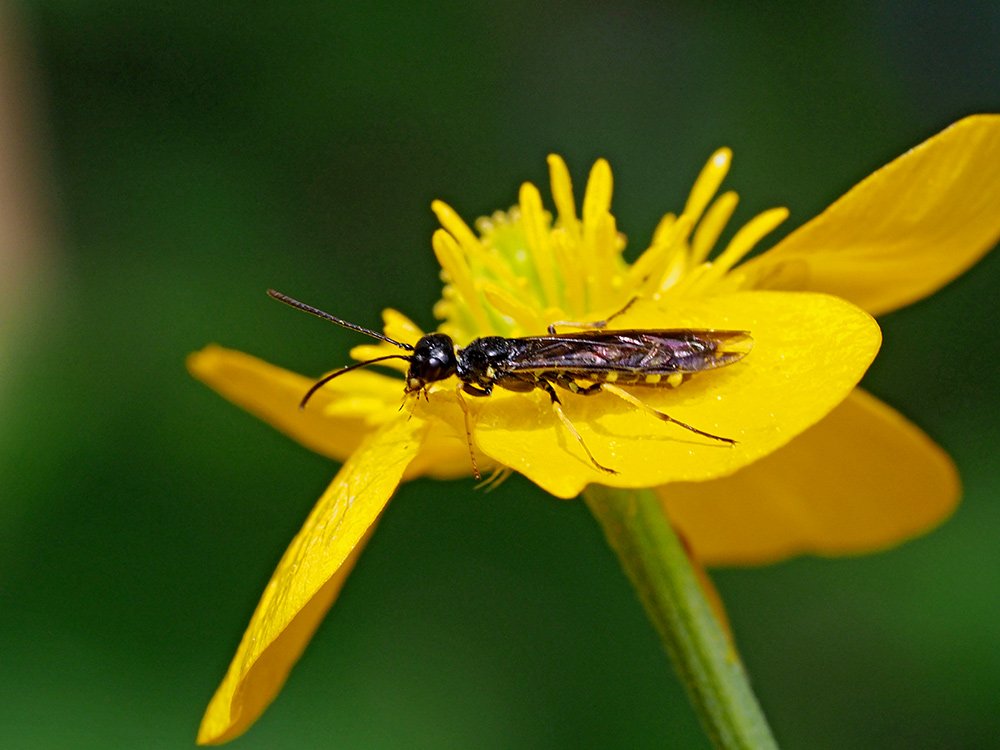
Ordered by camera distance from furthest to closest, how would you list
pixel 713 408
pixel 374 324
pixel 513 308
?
pixel 374 324 < pixel 513 308 < pixel 713 408

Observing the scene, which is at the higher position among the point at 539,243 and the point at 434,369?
the point at 539,243

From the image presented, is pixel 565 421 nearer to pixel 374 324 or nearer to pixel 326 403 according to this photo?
pixel 326 403

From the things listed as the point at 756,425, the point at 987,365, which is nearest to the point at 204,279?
the point at 987,365

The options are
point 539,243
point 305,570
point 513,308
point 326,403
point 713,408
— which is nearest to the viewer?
point 305,570

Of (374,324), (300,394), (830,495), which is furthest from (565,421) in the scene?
(374,324)

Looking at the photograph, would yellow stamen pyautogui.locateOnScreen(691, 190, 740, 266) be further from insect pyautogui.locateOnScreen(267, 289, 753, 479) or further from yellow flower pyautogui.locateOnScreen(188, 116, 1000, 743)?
insect pyautogui.locateOnScreen(267, 289, 753, 479)

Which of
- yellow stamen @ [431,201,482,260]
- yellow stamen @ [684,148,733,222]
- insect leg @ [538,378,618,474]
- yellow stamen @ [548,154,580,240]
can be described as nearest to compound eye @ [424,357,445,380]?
insect leg @ [538,378,618,474]
